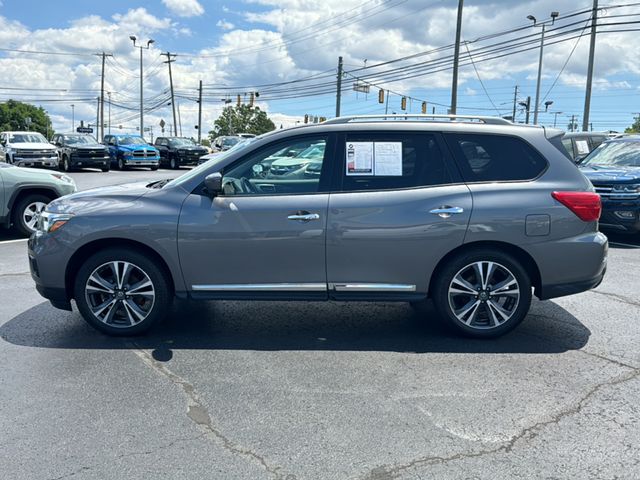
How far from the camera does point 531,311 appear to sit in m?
5.89

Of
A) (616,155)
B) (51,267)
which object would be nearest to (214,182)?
(51,267)

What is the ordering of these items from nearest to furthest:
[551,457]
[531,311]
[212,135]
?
1. [551,457]
2. [531,311]
3. [212,135]

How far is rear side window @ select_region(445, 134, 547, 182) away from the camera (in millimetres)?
4980

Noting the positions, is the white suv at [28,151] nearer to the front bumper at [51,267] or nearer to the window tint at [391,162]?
the front bumper at [51,267]

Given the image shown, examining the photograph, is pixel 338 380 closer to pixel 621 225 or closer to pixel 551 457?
pixel 551 457

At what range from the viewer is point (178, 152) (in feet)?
101

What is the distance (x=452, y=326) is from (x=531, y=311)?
135 cm

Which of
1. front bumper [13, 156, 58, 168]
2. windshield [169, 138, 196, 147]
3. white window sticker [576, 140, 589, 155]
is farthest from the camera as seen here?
windshield [169, 138, 196, 147]

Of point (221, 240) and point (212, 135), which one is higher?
point (212, 135)

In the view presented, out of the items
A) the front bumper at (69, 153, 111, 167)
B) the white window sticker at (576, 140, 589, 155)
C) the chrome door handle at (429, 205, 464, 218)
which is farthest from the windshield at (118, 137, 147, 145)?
the chrome door handle at (429, 205, 464, 218)

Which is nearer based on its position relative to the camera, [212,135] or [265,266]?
[265,266]

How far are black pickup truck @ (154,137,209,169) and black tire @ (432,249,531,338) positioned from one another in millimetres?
27556

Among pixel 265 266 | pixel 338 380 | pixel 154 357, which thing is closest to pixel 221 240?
pixel 265 266

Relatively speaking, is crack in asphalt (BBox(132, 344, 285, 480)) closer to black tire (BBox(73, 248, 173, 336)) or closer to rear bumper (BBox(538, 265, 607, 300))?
black tire (BBox(73, 248, 173, 336))
